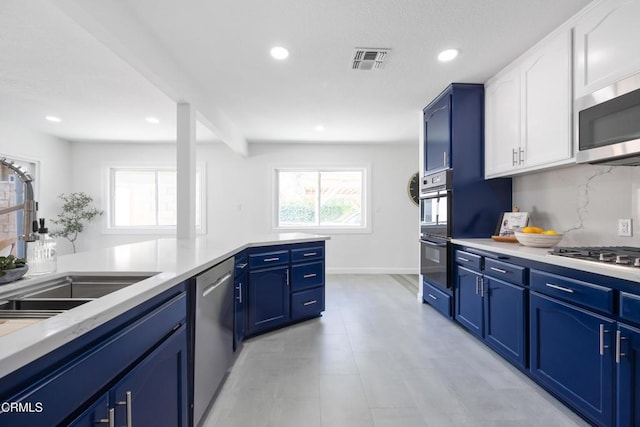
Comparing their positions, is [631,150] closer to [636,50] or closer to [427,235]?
[636,50]

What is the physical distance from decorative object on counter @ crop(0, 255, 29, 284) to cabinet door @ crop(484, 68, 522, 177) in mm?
3142

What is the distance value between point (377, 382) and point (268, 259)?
1.34 meters

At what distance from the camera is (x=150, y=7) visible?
1.97 metres

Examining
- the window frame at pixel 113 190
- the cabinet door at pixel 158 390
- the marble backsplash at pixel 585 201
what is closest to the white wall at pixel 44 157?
the window frame at pixel 113 190

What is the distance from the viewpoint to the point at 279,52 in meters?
2.52

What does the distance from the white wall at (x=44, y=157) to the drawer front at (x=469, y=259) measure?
5.85m

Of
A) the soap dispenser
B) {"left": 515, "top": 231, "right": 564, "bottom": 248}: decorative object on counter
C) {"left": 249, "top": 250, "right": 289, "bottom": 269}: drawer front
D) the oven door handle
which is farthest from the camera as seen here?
the oven door handle

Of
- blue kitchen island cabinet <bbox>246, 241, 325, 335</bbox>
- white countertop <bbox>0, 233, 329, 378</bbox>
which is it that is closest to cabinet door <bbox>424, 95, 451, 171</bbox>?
blue kitchen island cabinet <bbox>246, 241, 325, 335</bbox>

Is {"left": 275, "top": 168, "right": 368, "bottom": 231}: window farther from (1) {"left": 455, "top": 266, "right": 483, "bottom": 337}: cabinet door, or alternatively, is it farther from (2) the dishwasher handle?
(2) the dishwasher handle

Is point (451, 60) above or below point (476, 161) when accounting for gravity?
above

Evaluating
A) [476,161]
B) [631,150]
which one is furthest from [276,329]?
[631,150]

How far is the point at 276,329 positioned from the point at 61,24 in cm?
288

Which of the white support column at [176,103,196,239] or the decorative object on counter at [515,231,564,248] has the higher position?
the white support column at [176,103,196,239]

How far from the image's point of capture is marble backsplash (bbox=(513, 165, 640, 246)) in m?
2.03
